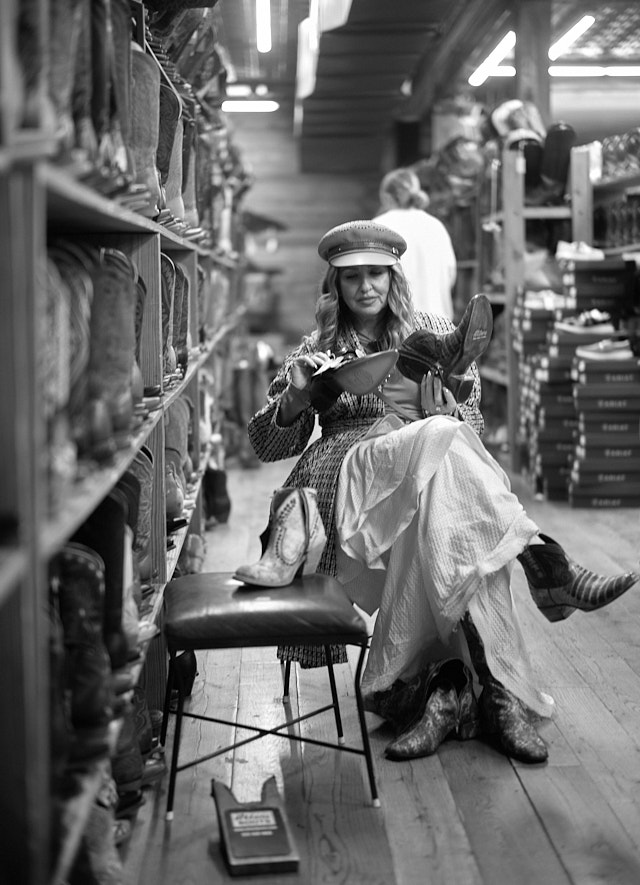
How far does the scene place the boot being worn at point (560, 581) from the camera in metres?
3.14

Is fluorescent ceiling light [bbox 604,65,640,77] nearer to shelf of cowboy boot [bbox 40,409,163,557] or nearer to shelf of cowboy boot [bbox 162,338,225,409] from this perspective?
shelf of cowboy boot [bbox 162,338,225,409]

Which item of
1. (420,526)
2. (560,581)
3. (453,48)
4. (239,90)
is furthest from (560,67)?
(420,526)

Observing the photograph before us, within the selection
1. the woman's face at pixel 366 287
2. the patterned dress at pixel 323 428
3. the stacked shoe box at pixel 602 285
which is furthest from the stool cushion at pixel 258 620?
the stacked shoe box at pixel 602 285

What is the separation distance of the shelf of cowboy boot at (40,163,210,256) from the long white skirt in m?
0.84

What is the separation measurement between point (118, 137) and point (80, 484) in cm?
74

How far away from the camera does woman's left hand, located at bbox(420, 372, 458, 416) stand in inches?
129

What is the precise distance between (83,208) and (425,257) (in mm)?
5048

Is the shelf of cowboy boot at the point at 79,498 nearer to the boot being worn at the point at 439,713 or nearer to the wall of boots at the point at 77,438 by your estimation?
the wall of boots at the point at 77,438

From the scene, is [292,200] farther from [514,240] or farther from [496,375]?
[514,240]

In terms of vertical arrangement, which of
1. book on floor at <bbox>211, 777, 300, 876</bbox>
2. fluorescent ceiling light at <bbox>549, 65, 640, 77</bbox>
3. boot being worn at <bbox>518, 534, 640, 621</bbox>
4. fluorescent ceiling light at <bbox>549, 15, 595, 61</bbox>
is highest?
fluorescent ceiling light at <bbox>549, 15, 595, 61</bbox>

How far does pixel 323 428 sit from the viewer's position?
3459 mm

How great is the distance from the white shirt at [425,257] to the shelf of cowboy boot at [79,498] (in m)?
4.79

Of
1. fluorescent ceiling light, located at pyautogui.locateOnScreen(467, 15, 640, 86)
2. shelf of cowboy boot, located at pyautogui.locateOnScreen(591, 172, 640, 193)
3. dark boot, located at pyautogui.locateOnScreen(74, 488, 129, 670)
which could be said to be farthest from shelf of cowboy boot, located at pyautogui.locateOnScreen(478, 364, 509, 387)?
dark boot, located at pyautogui.locateOnScreen(74, 488, 129, 670)

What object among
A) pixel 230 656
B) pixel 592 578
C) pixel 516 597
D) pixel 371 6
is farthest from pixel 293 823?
pixel 371 6
